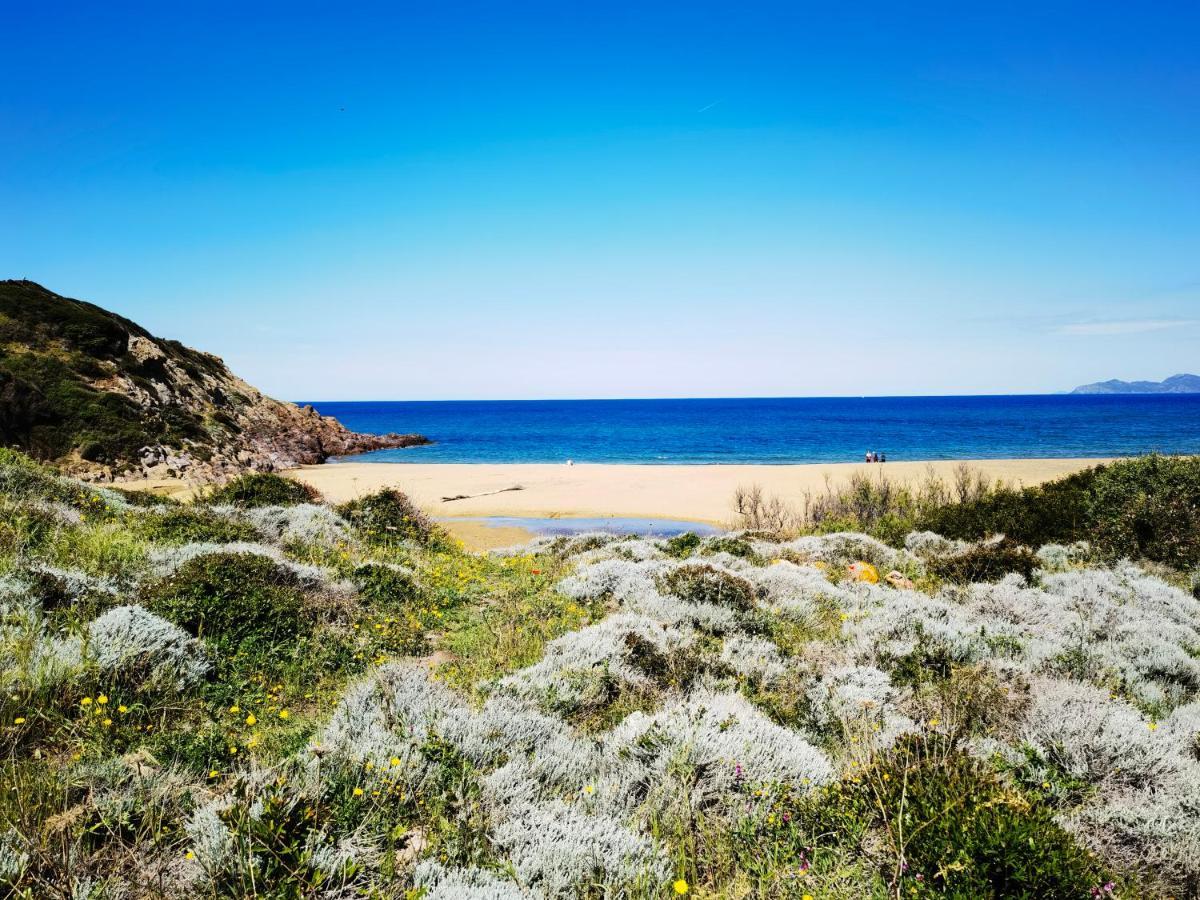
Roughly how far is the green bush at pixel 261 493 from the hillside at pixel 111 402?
46.8 feet

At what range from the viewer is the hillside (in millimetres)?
24938

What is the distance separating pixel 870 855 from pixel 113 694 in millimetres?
5593

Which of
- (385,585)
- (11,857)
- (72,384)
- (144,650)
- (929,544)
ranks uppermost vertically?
(72,384)

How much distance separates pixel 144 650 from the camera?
5.32 m

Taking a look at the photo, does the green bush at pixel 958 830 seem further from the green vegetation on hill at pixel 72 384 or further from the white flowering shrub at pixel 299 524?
the green vegetation on hill at pixel 72 384

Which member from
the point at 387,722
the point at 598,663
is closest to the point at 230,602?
the point at 387,722

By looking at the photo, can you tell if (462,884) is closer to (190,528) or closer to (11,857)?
(11,857)

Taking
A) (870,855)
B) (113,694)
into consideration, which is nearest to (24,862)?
(113,694)

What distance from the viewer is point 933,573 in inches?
446

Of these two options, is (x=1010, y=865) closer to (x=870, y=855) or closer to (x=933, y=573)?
(x=870, y=855)

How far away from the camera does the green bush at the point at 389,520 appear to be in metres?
12.9

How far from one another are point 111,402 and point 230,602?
28.8 m

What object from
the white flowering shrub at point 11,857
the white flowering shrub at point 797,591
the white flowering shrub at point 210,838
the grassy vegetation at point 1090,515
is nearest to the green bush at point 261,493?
the white flowering shrub at point 797,591

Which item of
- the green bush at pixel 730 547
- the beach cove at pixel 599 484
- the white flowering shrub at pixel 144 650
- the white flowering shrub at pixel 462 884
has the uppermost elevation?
the white flowering shrub at pixel 144 650
